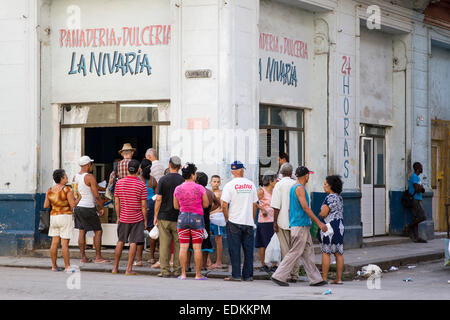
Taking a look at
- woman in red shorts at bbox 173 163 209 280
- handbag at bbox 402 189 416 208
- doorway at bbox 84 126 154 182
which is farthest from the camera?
handbag at bbox 402 189 416 208

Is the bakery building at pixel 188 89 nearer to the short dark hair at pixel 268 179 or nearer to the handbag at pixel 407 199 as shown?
the short dark hair at pixel 268 179

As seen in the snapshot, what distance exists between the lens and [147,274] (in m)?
13.5

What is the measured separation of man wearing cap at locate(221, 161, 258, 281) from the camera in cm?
1273

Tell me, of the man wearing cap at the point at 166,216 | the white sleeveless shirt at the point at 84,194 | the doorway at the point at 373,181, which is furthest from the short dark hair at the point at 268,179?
the doorway at the point at 373,181

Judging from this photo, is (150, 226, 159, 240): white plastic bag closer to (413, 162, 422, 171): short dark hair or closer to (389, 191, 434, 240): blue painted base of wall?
(389, 191, 434, 240): blue painted base of wall

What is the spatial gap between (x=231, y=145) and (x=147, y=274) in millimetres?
2763

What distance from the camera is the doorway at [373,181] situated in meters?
19.1

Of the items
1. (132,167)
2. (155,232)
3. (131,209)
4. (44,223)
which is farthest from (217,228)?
(44,223)

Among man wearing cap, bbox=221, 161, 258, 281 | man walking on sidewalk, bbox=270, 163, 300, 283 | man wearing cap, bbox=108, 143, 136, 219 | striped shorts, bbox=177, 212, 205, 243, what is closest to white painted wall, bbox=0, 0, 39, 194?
man wearing cap, bbox=108, 143, 136, 219

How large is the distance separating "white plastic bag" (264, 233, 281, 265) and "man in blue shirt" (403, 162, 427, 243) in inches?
272

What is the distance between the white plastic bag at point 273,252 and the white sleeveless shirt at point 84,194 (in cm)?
331

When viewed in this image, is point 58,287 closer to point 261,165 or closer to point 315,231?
point 315,231

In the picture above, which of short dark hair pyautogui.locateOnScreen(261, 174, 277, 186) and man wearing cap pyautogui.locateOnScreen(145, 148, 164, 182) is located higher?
man wearing cap pyautogui.locateOnScreen(145, 148, 164, 182)
